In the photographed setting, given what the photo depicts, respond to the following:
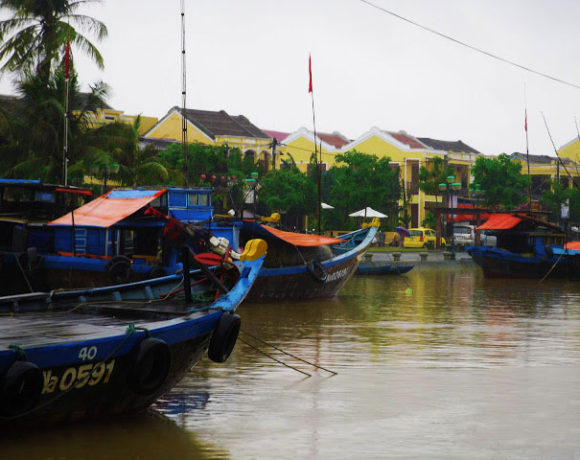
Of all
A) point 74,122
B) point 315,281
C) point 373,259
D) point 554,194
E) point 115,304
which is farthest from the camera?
point 554,194

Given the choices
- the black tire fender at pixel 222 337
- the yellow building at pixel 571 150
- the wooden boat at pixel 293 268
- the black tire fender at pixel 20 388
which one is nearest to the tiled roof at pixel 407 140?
the yellow building at pixel 571 150

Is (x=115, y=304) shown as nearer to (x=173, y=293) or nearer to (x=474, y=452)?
(x=173, y=293)

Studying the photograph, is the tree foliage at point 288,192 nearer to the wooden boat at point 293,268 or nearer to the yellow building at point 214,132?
the yellow building at point 214,132

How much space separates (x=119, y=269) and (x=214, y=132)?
39889mm

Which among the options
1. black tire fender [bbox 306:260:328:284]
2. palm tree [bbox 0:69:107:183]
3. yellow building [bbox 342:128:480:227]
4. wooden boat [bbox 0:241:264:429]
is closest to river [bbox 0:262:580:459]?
wooden boat [bbox 0:241:264:429]

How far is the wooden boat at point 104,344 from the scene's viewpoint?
771 centimetres

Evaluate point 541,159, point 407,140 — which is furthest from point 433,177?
point 541,159

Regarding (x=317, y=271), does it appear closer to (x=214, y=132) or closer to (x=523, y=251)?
(x=523, y=251)

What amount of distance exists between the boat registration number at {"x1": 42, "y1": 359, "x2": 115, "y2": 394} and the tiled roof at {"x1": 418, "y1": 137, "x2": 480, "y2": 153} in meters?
60.7

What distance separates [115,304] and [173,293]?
0.84 meters

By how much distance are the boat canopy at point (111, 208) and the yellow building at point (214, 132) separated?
33.5 meters

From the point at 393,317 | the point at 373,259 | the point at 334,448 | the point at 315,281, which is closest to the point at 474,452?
the point at 334,448

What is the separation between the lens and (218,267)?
11.8m

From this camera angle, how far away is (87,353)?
26.5ft
